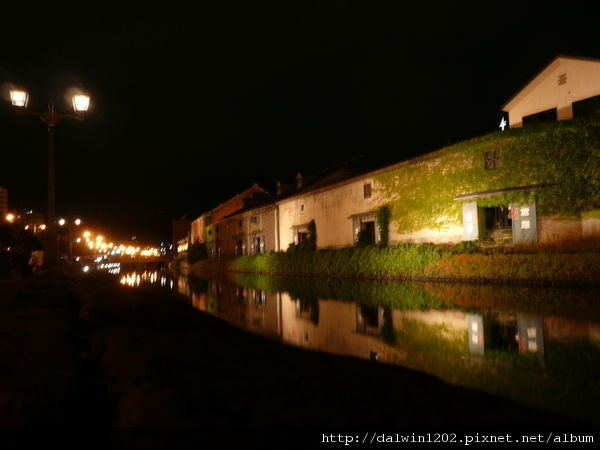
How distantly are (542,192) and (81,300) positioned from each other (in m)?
15.6

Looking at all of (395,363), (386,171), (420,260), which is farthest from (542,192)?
(395,363)

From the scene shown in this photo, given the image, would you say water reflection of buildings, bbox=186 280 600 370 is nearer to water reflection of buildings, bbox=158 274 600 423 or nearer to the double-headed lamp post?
water reflection of buildings, bbox=158 274 600 423

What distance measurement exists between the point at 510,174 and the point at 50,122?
16.9 metres

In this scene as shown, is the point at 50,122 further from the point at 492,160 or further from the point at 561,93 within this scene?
the point at 561,93

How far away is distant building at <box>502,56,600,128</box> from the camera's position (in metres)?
20.0

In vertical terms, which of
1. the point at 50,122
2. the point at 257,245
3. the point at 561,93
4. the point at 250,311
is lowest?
the point at 250,311

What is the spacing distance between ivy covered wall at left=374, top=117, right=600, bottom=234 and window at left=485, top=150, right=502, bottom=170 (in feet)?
0.26

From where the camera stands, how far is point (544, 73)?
21.7 meters

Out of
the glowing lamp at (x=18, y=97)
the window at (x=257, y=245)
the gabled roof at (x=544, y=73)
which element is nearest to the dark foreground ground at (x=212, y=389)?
the glowing lamp at (x=18, y=97)

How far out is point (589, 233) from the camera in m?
15.7

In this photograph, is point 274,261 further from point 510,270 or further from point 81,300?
point 81,300

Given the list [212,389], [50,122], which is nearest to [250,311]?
[212,389]

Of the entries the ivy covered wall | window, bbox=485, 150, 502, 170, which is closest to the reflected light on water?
the ivy covered wall

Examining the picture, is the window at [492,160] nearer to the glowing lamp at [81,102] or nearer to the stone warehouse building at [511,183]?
the stone warehouse building at [511,183]
